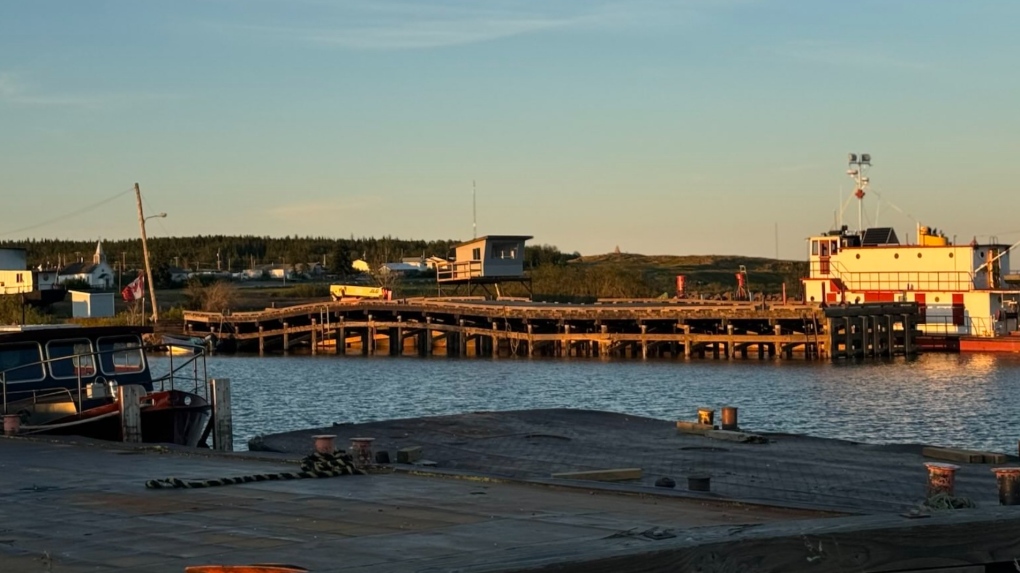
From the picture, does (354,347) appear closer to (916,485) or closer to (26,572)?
(916,485)

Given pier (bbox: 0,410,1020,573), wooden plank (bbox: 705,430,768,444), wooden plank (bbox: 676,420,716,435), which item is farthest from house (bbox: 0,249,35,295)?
pier (bbox: 0,410,1020,573)

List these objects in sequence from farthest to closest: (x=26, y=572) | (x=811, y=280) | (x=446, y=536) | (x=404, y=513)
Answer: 1. (x=811, y=280)
2. (x=404, y=513)
3. (x=446, y=536)
4. (x=26, y=572)

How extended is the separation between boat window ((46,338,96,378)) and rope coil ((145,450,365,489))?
1162 centimetres

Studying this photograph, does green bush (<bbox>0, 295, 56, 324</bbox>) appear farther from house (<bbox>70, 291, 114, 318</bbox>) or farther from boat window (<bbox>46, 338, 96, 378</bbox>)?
boat window (<bbox>46, 338, 96, 378</bbox>)

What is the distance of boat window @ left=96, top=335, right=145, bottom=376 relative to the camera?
26.1m

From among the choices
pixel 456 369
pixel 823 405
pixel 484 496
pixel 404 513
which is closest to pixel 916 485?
pixel 484 496

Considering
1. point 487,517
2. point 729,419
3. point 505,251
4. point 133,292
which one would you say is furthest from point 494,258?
point 487,517

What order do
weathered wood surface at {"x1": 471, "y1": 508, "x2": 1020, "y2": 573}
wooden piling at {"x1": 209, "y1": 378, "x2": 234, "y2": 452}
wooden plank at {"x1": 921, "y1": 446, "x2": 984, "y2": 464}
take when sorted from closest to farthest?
weathered wood surface at {"x1": 471, "y1": 508, "x2": 1020, "y2": 573}
wooden plank at {"x1": 921, "y1": 446, "x2": 984, "y2": 464}
wooden piling at {"x1": 209, "y1": 378, "x2": 234, "y2": 452}

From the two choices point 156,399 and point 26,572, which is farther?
point 156,399

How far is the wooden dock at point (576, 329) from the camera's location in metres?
71.0

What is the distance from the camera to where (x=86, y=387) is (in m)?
25.3

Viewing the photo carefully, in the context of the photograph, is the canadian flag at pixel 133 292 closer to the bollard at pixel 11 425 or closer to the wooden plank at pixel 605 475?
the bollard at pixel 11 425

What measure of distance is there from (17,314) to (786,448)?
5733 centimetres

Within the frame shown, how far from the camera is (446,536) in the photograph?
10.3 meters
